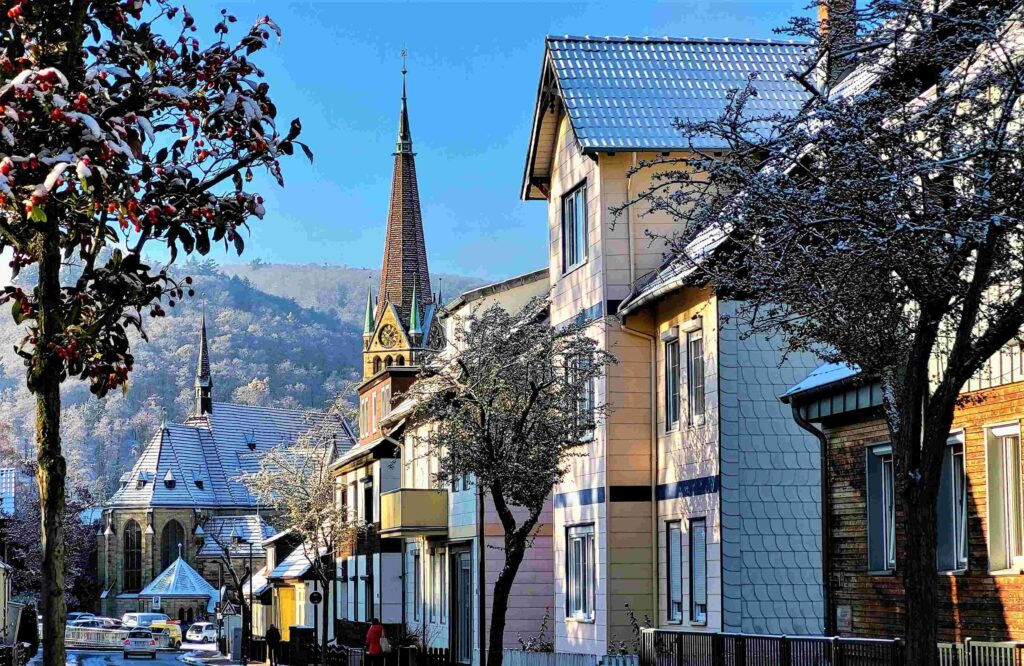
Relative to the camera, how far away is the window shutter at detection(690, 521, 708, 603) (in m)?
25.6

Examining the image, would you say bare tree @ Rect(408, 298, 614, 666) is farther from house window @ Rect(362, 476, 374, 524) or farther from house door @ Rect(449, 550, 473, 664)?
house window @ Rect(362, 476, 374, 524)

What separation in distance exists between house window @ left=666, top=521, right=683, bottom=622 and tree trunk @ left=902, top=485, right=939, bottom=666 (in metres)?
14.9

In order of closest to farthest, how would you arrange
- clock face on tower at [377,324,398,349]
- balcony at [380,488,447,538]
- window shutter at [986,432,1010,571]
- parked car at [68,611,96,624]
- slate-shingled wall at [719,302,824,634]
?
1. window shutter at [986,432,1010,571]
2. slate-shingled wall at [719,302,824,634]
3. balcony at [380,488,447,538]
4. parked car at [68,611,96,624]
5. clock face on tower at [377,324,398,349]

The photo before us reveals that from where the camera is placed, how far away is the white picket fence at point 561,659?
25469mm

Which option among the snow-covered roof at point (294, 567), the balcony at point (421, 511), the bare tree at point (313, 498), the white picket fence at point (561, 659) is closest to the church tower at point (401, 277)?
the bare tree at point (313, 498)

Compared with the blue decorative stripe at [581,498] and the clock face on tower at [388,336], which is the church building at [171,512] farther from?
the blue decorative stripe at [581,498]

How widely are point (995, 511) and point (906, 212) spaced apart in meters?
6.81

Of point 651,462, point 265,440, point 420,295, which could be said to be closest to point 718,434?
point 651,462

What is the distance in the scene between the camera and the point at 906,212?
1126 cm

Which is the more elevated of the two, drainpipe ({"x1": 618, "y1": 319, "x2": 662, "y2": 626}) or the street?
drainpipe ({"x1": 618, "y1": 319, "x2": 662, "y2": 626})

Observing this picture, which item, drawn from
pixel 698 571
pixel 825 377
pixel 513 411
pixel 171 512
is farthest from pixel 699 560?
pixel 171 512

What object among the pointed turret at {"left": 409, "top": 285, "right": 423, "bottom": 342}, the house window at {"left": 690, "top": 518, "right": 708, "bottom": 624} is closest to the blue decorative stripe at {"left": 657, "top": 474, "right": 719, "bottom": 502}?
the house window at {"left": 690, "top": 518, "right": 708, "bottom": 624}

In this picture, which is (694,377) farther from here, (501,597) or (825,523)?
→ (825,523)

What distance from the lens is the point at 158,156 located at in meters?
Result: 10.2
